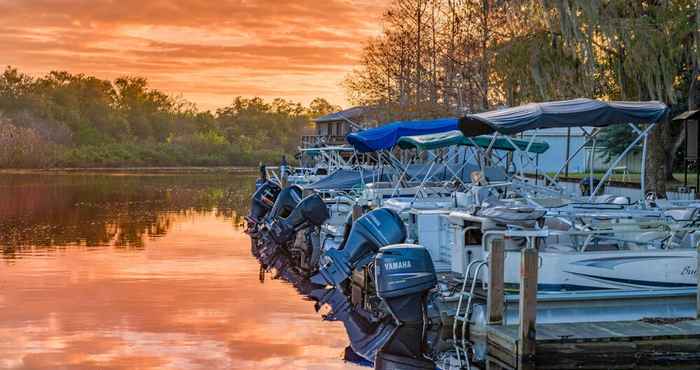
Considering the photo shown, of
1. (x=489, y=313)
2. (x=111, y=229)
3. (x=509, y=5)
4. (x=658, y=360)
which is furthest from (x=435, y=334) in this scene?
(x=111, y=229)

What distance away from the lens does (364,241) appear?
55.7 feet

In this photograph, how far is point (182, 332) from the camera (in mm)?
15820

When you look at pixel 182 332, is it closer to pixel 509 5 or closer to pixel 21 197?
pixel 509 5

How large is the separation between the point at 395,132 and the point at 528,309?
34.3 feet

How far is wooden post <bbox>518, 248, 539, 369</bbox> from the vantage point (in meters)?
12.1

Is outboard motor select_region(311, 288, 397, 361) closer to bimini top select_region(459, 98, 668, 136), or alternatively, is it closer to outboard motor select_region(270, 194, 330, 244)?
bimini top select_region(459, 98, 668, 136)

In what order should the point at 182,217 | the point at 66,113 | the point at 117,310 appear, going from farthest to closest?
the point at 66,113 < the point at 182,217 < the point at 117,310

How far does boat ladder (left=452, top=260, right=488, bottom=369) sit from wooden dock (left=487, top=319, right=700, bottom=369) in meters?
0.82

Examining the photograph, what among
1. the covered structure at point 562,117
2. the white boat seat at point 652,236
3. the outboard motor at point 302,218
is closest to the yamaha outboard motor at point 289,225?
the outboard motor at point 302,218

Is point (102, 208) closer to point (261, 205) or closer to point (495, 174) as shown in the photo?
point (261, 205)

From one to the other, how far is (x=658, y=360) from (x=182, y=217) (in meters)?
28.8

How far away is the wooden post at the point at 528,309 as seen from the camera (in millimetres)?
12055

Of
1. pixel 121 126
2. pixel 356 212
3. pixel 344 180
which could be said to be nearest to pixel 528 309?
pixel 356 212

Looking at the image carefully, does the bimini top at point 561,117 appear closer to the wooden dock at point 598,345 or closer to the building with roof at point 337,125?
the wooden dock at point 598,345
